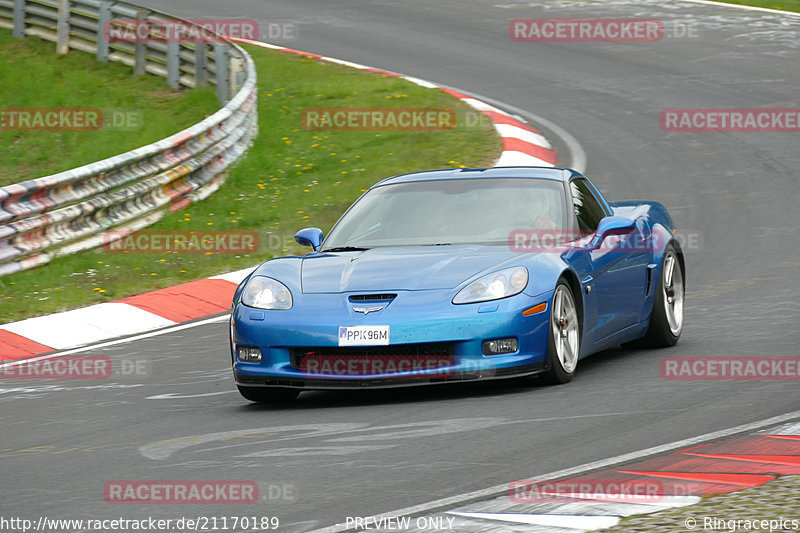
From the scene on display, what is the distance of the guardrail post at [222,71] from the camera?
711 inches

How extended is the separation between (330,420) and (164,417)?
3.24ft

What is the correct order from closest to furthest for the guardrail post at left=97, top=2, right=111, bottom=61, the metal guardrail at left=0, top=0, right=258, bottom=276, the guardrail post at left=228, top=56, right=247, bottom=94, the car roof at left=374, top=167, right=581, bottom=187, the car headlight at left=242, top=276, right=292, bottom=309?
the car headlight at left=242, top=276, right=292, bottom=309, the car roof at left=374, top=167, right=581, bottom=187, the metal guardrail at left=0, top=0, right=258, bottom=276, the guardrail post at left=228, top=56, right=247, bottom=94, the guardrail post at left=97, top=2, right=111, bottom=61

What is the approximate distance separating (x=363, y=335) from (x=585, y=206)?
7.29 ft

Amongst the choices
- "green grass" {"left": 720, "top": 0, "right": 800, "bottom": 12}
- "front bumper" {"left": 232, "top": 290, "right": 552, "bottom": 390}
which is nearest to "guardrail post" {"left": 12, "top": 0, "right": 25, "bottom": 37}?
"green grass" {"left": 720, "top": 0, "right": 800, "bottom": 12}

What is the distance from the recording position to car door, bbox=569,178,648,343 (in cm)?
768

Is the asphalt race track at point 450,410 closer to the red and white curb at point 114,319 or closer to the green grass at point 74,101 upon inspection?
the red and white curb at point 114,319

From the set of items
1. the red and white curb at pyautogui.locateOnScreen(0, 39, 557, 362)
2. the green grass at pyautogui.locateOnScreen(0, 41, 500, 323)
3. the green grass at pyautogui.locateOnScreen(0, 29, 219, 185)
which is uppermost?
the red and white curb at pyautogui.locateOnScreen(0, 39, 557, 362)

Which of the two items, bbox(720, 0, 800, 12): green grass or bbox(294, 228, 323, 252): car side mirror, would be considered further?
bbox(720, 0, 800, 12): green grass

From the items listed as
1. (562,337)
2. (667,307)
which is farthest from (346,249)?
(667,307)

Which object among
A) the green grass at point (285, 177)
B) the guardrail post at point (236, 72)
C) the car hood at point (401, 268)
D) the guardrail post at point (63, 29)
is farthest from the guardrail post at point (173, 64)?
the car hood at point (401, 268)

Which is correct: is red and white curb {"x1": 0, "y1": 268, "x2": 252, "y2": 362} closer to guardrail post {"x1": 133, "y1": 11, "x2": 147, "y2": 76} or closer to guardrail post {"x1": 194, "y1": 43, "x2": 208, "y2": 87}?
guardrail post {"x1": 194, "y1": 43, "x2": 208, "y2": 87}

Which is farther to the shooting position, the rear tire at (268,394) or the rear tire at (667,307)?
the rear tire at (667,307)

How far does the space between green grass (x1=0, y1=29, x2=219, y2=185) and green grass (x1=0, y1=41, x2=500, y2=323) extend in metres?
1.35

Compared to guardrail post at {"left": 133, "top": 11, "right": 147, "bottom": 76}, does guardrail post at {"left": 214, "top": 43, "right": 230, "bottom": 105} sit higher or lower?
higher
